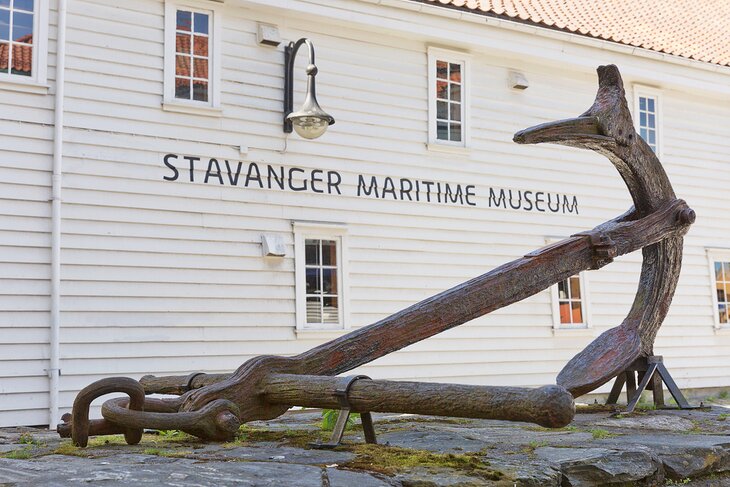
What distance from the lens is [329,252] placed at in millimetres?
11305

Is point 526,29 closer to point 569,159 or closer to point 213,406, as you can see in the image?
point 569,159

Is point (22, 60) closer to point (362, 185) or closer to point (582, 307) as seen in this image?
point (362, 185)

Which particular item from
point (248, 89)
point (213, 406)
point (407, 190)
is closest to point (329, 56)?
point (248, 89)

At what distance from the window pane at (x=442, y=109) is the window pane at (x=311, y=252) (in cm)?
279

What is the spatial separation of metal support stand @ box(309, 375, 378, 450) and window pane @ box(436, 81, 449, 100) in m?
8.23

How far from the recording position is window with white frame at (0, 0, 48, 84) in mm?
9422

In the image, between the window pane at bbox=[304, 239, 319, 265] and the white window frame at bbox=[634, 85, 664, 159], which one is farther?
the white window frame at bbox=[634, 85, 664, 159]

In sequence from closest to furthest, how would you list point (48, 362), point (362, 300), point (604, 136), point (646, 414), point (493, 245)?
point (604, 136), point (646, 414), point (48, 362), point (362, 300), point (493, 245)

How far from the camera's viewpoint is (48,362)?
9.23 m

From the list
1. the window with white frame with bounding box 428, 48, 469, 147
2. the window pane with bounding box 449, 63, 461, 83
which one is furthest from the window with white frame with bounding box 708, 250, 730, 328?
the window pane with bounding box 449, 63, 461, 83

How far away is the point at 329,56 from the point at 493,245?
3611 mm

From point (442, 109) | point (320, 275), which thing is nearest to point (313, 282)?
point (320, 275)

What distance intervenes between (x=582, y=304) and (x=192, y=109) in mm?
6817

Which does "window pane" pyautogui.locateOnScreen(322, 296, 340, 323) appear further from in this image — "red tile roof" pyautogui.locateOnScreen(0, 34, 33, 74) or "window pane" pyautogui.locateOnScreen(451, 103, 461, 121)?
"red tile roof" pyautogui.locateOnScreen(0, 34, 33, 74)
